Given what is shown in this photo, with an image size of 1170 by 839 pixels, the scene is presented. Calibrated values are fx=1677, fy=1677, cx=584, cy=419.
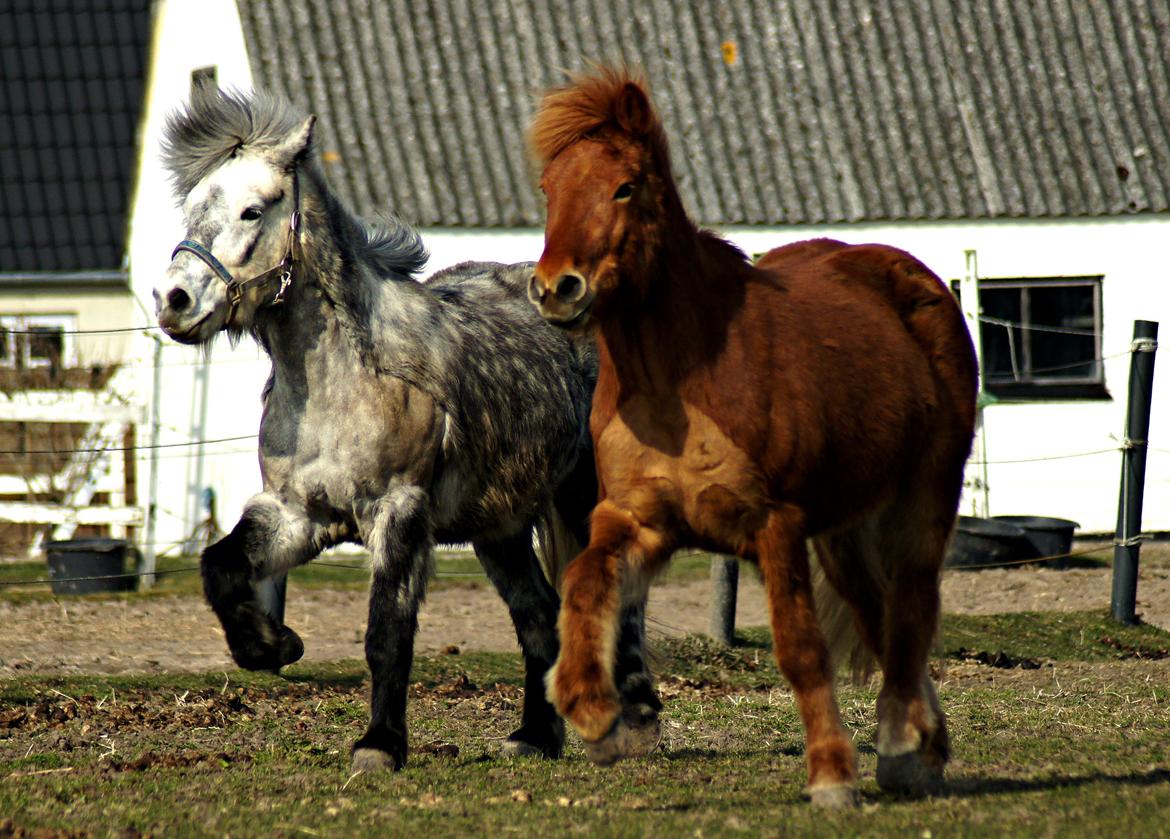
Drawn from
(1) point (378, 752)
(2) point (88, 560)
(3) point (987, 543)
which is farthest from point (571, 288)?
(2) point (88, 560)

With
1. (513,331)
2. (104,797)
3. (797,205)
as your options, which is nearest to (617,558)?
(104,797)

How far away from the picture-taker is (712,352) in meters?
5.25

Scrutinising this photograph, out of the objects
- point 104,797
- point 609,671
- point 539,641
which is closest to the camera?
point 609,671

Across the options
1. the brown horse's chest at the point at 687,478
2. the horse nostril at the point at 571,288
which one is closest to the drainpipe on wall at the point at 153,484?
the brown horse's chest at the point at 687,478

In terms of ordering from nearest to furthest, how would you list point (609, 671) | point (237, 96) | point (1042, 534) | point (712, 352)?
point (609, 671) < point (712, 352) < point (237, 96) < point (1042, 534)

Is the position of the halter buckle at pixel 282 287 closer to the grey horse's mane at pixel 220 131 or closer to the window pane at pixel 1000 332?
the grey horse's mane at pixel 220 131

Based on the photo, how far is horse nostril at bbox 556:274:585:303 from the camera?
496 centimetres

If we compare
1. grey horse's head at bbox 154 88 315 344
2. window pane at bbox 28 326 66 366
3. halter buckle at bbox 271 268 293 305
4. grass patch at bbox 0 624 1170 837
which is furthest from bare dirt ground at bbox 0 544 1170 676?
window pane at bbox 28 326 66 366

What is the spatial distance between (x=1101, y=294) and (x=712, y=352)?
13.1 metres

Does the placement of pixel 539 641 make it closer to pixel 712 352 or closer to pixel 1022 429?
pixel 712 352

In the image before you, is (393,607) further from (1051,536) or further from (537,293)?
(1051,536)

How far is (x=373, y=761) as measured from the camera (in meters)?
6.12

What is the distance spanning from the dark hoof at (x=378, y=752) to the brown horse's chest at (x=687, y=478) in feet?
5.13

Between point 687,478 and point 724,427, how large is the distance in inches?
7.6
